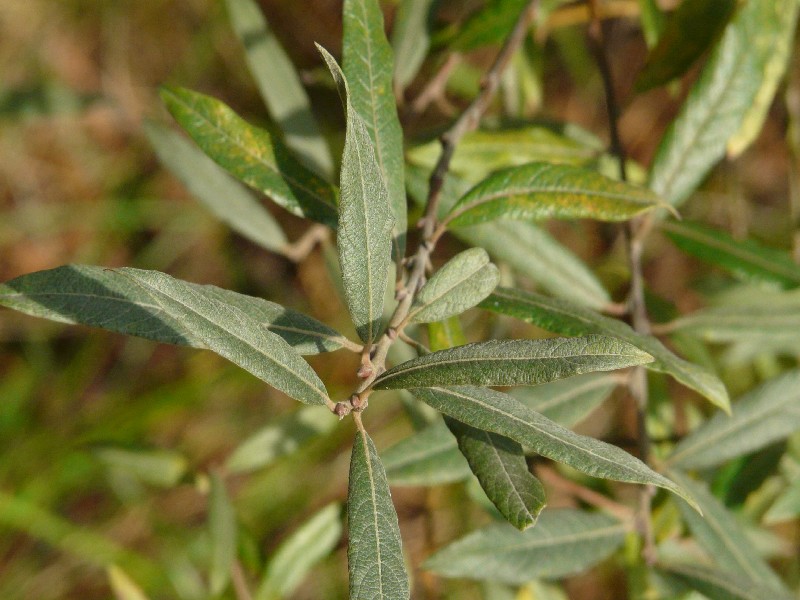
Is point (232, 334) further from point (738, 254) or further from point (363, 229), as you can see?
point (738, 254)

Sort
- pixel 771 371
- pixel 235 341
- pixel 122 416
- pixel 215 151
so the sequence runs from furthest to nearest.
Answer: pixel 122 416, pixel 771 371, pixel 215 151, pixel 235 341

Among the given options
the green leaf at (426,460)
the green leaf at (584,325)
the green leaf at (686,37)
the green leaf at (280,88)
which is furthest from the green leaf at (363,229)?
the green leaf at (686,37)

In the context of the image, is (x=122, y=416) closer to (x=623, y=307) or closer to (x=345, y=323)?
(x=345, y=323)

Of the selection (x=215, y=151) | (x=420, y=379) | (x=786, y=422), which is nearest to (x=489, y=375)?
(x=420, y=379)

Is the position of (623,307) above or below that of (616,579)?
above

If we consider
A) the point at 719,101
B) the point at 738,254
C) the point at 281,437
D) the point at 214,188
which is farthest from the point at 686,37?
the point at 281,437

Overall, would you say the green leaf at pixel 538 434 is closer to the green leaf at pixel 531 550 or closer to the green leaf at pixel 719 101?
the green leaf at pixel 531 550

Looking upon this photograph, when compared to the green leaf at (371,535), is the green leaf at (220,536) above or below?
below
